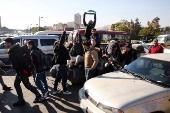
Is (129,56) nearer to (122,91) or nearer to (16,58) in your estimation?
(122,91)

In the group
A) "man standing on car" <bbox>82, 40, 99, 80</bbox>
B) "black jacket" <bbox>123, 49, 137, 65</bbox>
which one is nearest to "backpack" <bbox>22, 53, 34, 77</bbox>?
"man standing on car" <bbox>82, 40, 99, 80</bbox>

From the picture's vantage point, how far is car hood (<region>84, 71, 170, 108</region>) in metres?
2.62

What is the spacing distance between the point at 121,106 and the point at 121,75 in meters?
1.45

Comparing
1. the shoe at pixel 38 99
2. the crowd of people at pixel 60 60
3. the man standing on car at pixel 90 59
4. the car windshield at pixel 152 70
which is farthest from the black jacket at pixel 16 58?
the car windshield at pixel 152 70

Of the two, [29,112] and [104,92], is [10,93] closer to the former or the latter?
[29,112]

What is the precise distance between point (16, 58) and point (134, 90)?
313cm

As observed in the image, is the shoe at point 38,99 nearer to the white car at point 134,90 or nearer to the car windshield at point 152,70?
the white car at point 134,90

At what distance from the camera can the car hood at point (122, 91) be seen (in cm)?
262

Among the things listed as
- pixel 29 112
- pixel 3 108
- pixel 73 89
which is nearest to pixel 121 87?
pixel 29 112

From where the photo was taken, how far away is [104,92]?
9.86ft

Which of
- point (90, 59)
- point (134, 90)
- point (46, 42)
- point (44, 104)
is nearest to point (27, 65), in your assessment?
point (44, 104)

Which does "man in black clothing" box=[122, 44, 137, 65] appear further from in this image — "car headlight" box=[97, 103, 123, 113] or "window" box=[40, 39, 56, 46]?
"window" box=[40, 39, 56, 46]

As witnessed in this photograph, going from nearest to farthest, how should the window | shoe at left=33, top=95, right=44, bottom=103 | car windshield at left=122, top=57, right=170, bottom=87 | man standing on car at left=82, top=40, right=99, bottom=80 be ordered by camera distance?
car windshield at left=122, top=57, right=170, bottom=87 → man standing on car at left=82, top=40, right=99, bottom=80 → shoe at left=33, top=95, right=44, bottom=103 → the window

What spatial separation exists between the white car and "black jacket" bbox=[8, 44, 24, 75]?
1859 millimetres
